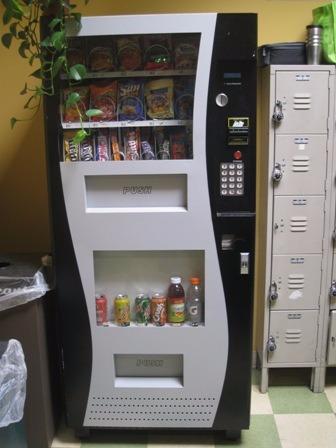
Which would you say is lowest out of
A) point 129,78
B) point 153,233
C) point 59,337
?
point 59,337

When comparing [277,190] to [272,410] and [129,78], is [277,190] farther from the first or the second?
[272,410]

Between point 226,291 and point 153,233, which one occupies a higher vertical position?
point 153,233

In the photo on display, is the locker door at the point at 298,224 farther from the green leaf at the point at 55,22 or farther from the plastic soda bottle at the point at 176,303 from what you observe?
the green leaf at the point at 55,22

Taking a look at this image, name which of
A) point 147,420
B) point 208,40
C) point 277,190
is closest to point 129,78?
point 208,40

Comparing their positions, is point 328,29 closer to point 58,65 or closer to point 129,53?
point 129,53

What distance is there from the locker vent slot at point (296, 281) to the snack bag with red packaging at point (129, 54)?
4.09 feet

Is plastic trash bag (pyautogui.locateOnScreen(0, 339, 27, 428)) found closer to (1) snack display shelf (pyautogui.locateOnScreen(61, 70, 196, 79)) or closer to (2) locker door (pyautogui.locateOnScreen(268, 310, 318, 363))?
(1) snack display shelf (pyautogui.locateOnScreen(61, 70, 196, 79))

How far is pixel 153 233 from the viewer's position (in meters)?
1.75

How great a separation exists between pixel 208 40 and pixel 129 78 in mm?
383

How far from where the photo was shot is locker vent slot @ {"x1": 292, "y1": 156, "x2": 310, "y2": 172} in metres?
2.05

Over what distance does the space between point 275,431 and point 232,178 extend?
1226mm

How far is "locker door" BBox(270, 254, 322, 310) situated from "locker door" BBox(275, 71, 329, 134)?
0.63 meters

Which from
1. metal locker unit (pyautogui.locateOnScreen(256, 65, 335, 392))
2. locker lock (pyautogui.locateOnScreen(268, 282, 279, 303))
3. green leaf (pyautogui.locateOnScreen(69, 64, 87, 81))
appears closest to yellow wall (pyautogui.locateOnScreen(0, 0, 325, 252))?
metal locker unit (pyautogui.locateOnScreen(256, 65, 335, 392))

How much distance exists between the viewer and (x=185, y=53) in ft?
5.65
